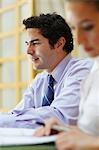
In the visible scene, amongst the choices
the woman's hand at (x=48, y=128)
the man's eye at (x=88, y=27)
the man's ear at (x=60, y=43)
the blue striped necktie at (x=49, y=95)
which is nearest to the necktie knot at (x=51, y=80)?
the blue striped necktie at (x=49, y=95)

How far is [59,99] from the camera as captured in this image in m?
1.36

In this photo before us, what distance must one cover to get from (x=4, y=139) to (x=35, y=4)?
221 cm

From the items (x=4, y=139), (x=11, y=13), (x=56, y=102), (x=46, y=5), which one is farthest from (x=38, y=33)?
(x=11, y=13)

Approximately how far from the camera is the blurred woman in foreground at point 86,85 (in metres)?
0.67

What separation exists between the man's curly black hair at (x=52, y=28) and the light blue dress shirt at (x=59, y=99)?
113 millimetres

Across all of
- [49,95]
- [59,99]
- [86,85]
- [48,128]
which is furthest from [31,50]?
[48,128]

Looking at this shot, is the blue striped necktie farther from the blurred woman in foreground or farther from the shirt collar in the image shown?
the blurred woman in foreground

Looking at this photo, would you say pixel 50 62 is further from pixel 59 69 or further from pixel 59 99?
pixel 59 99

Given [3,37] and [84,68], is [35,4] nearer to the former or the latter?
[3,37]

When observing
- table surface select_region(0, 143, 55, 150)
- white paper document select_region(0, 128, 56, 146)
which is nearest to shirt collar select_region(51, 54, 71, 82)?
white paper document select_region(0, 128, 56, 146)

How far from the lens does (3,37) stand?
3.55 meters

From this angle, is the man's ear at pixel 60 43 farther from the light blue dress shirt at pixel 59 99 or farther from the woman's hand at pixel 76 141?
the woman's hand at pixel 76 141

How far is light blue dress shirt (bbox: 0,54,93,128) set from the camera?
129 centimetres

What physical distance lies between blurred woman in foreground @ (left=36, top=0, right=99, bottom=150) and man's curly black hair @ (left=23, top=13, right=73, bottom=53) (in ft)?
2.44
